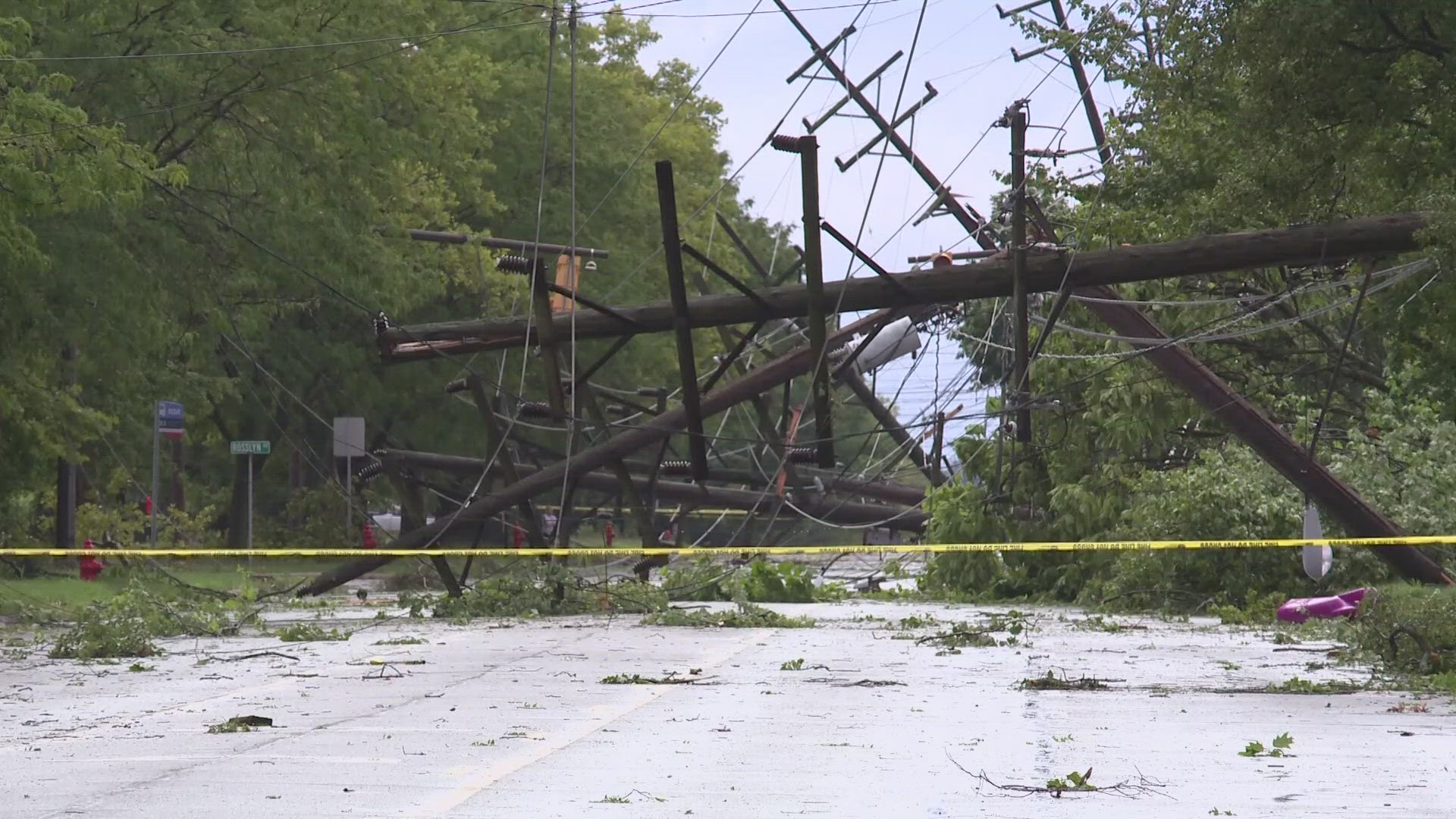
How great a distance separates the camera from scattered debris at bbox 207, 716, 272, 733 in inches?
450

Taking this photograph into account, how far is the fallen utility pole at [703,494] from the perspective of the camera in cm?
3059

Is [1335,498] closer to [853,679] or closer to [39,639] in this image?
[853,679]

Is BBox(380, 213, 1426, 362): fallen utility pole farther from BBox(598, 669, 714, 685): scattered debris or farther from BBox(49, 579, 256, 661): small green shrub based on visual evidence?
BBox(598, 669, 714, 685): scattered debris

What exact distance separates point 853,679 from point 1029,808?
7.03 metres

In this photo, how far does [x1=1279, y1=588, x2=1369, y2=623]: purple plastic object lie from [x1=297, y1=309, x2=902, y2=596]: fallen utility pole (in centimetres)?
571

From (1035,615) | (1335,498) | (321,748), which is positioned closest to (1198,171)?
(1335,498)

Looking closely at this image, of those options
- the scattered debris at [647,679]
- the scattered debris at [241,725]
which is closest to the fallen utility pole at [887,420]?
the scattered debris at [647,679]

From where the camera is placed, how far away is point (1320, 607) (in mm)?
22266

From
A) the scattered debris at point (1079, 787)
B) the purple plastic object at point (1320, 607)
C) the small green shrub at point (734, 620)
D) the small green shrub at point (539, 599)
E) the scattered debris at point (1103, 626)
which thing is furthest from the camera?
the small green shrub at point (539, 599)

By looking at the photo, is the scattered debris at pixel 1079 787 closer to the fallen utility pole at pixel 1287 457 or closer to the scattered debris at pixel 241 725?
the scattered debris at pixel 241 725

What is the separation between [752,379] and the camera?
25.9 meters

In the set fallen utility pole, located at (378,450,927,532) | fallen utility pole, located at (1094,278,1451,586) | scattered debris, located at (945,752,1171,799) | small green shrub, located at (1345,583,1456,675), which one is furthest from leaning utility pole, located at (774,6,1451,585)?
scattered debris, located at (945,752,1171,799)

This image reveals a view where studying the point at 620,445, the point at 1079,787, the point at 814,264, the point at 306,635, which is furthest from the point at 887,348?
the point at 1079,787

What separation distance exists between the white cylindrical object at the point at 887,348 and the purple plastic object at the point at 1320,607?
26.2 ft
